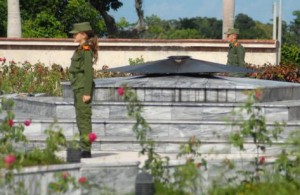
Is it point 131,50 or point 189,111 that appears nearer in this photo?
point 189,111

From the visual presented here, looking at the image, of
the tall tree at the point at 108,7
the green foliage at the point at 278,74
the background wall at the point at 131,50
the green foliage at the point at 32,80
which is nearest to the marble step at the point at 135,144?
the green foliage at the point at 32,80

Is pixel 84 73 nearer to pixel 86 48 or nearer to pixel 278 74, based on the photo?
pixel 86 48

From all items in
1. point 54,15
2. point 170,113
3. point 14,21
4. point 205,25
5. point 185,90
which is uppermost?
point 205,25

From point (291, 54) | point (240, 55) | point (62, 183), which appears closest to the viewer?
point (62, 183)

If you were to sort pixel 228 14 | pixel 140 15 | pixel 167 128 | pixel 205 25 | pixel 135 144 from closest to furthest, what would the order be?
pixel 135 144 < pixel 167 128 < pixel 228 14 < pixel 140 15 < pixel 205 25

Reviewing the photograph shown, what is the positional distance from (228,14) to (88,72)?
17158 millimetres

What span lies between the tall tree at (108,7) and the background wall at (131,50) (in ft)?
79.7

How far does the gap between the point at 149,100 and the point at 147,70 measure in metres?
0.72

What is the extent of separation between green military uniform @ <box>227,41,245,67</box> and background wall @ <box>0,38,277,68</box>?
549cm

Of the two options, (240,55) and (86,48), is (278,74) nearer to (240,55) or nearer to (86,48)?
(240,55)

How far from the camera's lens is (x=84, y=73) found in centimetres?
1219

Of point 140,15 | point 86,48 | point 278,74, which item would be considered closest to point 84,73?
point 86,48

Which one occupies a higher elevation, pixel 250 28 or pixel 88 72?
pixel 250 28

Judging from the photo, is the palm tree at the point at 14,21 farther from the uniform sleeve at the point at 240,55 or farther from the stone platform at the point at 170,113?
the stone platform at the point at 170,113
